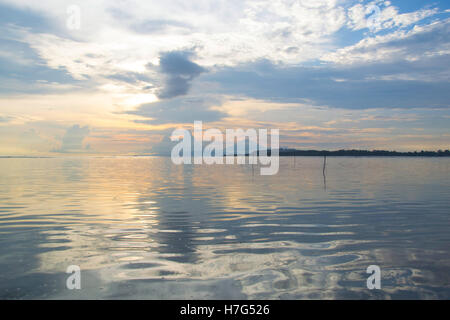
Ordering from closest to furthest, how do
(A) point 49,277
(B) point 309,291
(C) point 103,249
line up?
(B) point 309,291 < (A) point 49,277 < (C) point 103,249

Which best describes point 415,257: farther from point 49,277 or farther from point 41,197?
point 41,197

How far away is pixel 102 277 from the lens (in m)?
10.4

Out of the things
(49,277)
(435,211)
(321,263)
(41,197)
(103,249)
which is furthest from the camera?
(41,197)
